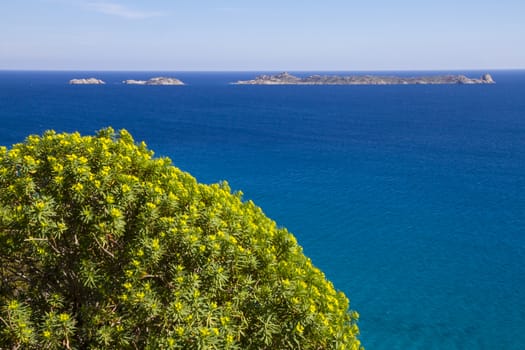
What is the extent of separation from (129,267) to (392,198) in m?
43.3

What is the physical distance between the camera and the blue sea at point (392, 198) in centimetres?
2888

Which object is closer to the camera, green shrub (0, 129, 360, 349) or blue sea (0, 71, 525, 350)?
green shrub (0, 129, 360, 349)

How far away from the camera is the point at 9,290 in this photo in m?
11.7

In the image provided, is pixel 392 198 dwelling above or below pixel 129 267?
below

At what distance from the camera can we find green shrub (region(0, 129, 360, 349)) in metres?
10.2

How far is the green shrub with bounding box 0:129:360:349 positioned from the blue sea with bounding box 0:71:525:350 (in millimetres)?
16848

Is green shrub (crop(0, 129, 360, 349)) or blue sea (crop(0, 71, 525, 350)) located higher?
green shrub (crop(0, 129, 360, 349))

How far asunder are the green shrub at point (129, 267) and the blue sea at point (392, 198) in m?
16.8

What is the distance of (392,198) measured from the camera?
4962cm

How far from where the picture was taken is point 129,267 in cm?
1048

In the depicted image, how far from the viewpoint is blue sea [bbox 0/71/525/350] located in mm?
28875

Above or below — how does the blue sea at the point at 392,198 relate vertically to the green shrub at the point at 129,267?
below

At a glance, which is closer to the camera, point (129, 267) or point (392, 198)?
point (129, 267)

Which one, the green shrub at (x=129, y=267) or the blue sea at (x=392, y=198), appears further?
the blue sea at (x=392, y=198)
